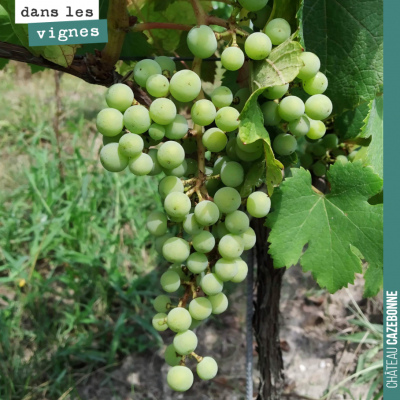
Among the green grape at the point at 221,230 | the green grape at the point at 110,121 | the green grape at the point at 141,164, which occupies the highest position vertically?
the green grape at the point at 110,121

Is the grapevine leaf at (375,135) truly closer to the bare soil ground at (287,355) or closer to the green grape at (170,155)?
the green grape at (170,155)

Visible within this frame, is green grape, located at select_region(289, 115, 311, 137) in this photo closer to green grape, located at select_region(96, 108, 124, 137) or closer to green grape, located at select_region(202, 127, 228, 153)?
green grape, located at select_region(202, 127, 228, 153)

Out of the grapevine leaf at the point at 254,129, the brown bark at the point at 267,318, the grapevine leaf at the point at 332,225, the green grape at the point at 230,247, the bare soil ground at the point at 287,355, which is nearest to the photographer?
the grapevine leaf at the point at 254,129

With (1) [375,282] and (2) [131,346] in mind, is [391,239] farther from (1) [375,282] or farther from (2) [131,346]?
(2) [131,346]

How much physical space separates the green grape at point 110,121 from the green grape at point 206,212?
0.18 metres

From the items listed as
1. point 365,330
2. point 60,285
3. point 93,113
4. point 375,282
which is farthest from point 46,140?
point 375,282

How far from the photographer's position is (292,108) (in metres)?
0.62

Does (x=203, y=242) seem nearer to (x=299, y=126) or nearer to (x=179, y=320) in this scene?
(x=179, y=320)

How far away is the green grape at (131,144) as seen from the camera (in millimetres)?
636

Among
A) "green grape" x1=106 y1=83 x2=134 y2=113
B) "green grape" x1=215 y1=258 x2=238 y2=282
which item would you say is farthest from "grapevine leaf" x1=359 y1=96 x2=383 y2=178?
"green grape" x1=106 y1=83 x2=134 y2=113

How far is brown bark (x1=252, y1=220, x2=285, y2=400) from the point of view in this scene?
1121mm

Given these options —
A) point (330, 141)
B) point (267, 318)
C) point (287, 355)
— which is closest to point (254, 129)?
point (330, 141)

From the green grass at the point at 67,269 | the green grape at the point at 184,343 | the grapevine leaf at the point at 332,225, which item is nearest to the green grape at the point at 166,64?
the grapevine leaf at the point at 332,225

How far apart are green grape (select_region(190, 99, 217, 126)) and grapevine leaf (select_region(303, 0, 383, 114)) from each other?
0.93 ft
